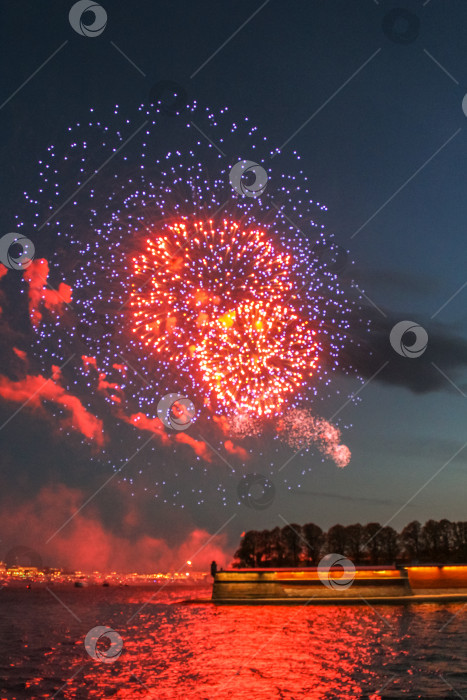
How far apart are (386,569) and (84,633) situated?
122 feet

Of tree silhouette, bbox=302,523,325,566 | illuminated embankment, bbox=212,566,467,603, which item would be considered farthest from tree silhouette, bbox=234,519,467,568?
illuminated embankment, bbox=212,566,467,603

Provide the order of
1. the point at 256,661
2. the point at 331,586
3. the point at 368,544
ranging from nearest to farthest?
1. the point at 256,661
2. the point at 331,586
3. the point at 368,544

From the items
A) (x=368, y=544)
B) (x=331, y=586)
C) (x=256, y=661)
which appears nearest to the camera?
(x=256, y=661)

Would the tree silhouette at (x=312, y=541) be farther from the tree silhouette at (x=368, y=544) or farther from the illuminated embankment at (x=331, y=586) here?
the illuminated embankment at (x=331, y=586)

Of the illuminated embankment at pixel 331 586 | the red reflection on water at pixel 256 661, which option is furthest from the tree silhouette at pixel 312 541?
the red reflection on water at pixel 256 661

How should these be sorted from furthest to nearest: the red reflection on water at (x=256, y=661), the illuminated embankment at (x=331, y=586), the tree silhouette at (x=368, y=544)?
1. the tree silhouette at (x=368, y=544)
2. the illuminated embankment at (x=331, y=586)
3. the red reflection on water at (x=256, y=661)

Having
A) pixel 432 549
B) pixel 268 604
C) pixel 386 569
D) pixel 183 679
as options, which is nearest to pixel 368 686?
pixel 183 679

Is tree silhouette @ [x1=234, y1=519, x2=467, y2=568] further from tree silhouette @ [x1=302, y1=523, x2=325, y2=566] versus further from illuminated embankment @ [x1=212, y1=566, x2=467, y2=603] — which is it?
illuminated embankment @ [x1=212, y1=566, x2=467, y2=603]

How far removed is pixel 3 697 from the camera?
21391 mm

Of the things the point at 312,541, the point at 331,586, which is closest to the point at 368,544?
the point at 312,541

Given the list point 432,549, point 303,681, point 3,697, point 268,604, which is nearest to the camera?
point 3,697

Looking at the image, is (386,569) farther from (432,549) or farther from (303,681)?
(432,549)

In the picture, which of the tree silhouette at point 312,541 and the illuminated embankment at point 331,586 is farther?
the tree silhouette at point 312,541

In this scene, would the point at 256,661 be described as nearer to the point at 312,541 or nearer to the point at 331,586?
the point at 331,586
